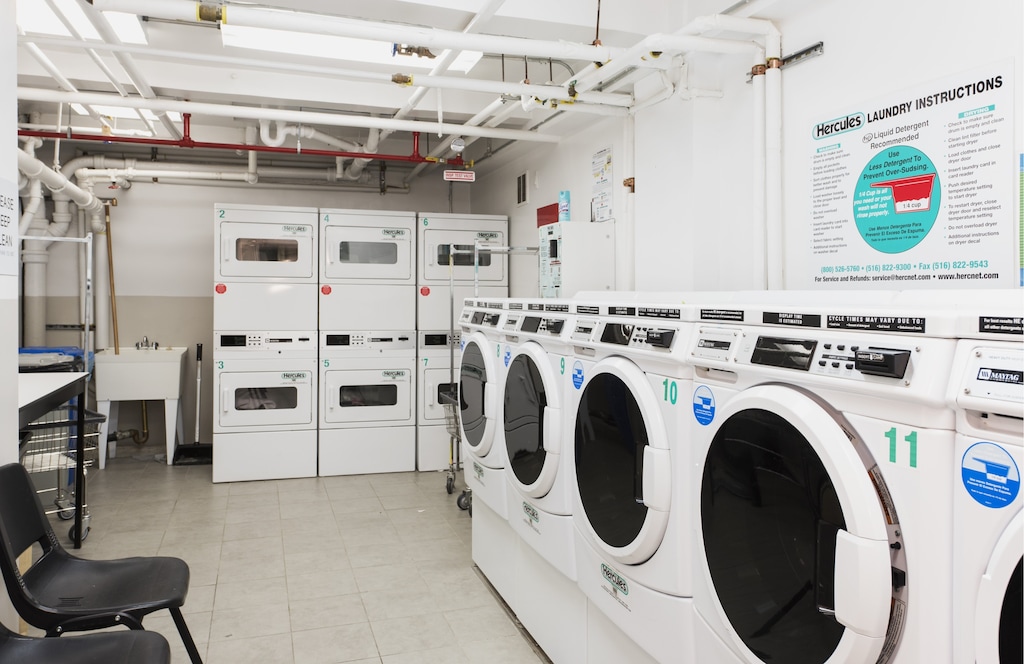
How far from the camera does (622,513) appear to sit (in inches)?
80.4

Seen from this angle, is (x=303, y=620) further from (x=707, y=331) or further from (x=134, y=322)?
(x=134, y=322)

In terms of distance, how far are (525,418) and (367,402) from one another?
10.4ft

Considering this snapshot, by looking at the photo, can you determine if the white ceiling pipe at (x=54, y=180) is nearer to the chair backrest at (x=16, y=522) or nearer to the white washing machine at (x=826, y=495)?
the chair backrest at (x=16, y=522)

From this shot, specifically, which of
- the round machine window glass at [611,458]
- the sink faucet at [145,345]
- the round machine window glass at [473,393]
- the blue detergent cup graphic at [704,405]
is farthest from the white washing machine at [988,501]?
the sink faucet at [145,345]

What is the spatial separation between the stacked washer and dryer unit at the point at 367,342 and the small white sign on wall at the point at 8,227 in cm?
321

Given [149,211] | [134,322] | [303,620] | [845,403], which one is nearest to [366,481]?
[303,620]

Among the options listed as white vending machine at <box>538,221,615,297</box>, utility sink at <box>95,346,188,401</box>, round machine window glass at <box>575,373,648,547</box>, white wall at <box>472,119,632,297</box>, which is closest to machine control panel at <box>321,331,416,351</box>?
white wall at <box>472,119,632,297</box>

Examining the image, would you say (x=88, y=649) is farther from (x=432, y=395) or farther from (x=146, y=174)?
(x=146, y=174)

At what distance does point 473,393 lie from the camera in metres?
3.47

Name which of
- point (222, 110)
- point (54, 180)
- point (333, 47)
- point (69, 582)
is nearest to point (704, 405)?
point (69, 582)

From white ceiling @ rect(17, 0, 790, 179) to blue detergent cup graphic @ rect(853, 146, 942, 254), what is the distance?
41.5 inches

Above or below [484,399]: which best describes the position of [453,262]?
above

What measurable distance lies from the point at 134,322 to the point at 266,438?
2.13 meters

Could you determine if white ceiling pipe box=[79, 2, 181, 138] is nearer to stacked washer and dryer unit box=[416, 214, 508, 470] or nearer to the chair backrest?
the chair backrest
